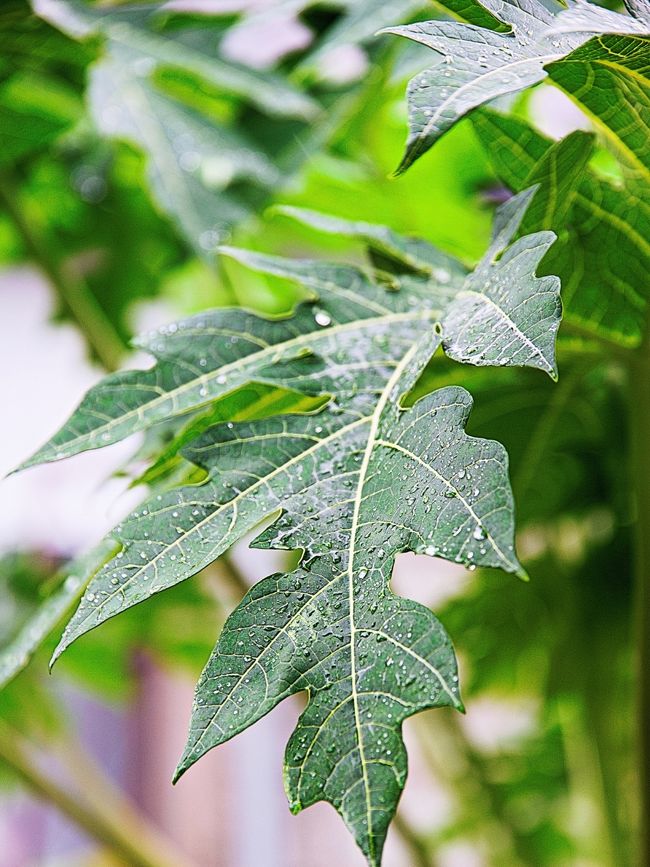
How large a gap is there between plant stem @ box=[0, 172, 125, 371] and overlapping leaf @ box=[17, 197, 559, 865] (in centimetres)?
28

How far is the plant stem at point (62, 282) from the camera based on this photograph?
569mm

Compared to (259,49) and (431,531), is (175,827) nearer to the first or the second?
(259,49)

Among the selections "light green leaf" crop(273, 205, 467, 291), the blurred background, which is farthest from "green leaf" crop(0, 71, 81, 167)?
"light green leaf" crop(273, 205, 467, 291)

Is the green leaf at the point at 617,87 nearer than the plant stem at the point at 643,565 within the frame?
Yes

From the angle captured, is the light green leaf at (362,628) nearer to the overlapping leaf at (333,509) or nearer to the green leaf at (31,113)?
the overlapping leaf at (333,509)

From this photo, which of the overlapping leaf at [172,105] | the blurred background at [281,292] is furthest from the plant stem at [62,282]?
the overlapping leaf at [172,105]

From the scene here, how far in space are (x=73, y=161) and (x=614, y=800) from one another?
0.61 m

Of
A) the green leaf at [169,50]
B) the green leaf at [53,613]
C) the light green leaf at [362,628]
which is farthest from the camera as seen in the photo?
the green leaf at [169,50]

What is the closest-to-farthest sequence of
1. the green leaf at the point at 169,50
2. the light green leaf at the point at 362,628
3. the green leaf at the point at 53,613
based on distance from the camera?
the light green leaf at the point at 362,628 → the green leaf at the point at 53,613 → the green leaf at the point at 169,50

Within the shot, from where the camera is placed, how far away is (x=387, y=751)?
0.63ft

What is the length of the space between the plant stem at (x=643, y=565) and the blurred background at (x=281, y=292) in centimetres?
3

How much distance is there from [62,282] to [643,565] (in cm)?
42

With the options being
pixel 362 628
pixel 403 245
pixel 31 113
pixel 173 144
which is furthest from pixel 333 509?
pixel 31 113

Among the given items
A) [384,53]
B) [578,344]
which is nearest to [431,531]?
[578,344]
